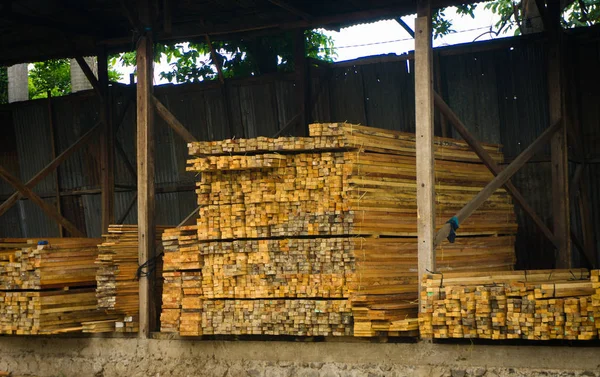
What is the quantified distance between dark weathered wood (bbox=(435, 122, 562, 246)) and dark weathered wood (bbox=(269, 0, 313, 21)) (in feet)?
13.8

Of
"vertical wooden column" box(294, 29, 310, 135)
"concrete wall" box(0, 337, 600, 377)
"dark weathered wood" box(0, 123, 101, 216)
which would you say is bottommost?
"concrete wall" box(0, 337, 600, 377)

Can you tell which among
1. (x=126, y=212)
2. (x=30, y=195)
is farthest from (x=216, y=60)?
(x=30, y=195)

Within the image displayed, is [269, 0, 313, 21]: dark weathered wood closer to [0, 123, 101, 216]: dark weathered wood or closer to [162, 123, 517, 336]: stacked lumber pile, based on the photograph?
[162, 123, 517, 336]: stacked lumber pile

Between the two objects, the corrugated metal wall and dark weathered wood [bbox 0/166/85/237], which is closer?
→ the corrugated metal wall

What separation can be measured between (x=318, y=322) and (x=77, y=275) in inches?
171

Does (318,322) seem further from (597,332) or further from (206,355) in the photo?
(597,332)

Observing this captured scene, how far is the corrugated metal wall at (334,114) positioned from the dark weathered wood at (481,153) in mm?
1018

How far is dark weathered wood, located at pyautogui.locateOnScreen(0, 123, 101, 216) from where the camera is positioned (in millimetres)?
15602

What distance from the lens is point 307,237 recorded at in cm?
1187

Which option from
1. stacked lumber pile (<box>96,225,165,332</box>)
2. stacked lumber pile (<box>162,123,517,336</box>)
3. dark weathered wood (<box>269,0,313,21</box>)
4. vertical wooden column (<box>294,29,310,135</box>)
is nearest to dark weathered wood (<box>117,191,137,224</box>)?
stacked lumber pile (<box>96,225,165,332</box>)

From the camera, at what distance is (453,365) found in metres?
11.0

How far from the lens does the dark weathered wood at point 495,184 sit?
11453 millimetres

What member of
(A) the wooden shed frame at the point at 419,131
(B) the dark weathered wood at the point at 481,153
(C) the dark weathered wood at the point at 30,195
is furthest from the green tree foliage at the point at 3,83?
(B) the dark weathered wood at the point at 481,153

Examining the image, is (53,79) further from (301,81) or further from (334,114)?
(334,114)
